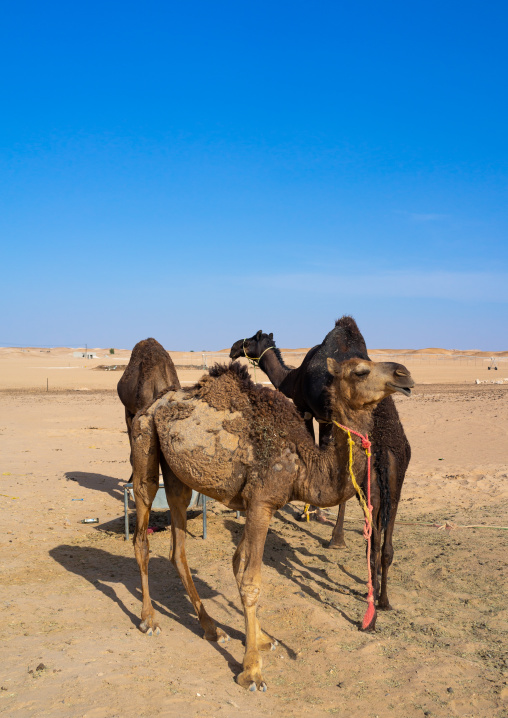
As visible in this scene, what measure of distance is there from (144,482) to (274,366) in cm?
478

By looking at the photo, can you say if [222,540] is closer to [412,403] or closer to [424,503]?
[424,503]

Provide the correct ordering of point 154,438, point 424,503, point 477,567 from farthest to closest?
point 424,503, point 477,567, point 154,438

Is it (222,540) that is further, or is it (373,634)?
(222,540)

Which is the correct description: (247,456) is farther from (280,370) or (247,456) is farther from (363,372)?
(280,370)

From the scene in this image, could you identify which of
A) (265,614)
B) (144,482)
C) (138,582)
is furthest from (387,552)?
(138,582)

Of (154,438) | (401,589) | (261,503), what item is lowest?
(401,589)

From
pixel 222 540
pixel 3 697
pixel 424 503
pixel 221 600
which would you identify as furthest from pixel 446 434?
pixel 3 697

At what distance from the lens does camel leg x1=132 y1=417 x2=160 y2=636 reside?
540 cm

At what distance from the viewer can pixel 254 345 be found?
10.4 metres

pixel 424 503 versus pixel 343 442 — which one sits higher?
pixel 343 442

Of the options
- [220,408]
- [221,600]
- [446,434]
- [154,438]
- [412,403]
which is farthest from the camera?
[412,403]

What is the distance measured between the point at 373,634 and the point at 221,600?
1624mm

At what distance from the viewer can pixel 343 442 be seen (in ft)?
14.6

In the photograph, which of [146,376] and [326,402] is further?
[146,376]
